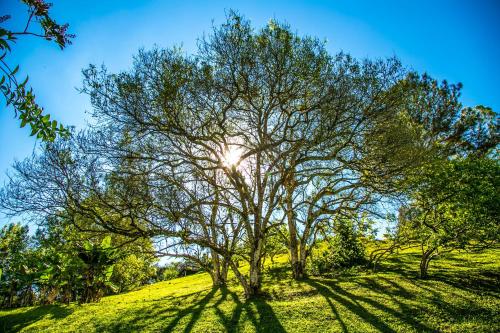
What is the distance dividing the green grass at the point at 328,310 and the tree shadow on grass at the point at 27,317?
0.06 m

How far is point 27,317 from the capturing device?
16.5 meters

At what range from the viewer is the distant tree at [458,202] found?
13.4 m

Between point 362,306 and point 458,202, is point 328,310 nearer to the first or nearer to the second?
point 362,306

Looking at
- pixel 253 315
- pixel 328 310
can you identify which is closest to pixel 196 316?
pixel 253 315

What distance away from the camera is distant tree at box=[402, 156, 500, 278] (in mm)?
13383

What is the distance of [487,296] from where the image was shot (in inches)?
495

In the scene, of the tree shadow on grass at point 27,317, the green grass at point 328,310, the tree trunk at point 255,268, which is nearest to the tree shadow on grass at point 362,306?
the green grass at point 328,310

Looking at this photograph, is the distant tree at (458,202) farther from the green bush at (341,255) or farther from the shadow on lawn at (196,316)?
the shadow on lawn at (196,316)

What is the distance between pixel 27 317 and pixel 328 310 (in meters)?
17.5

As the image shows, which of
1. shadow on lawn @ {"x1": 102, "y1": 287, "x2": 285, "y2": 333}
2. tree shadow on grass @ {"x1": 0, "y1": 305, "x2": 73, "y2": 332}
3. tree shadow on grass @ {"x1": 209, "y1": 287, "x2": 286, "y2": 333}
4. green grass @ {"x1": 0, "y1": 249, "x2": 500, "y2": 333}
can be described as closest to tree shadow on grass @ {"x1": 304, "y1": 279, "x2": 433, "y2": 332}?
green grass @ {"x1": 0, "y1": 249, "x2": 500, "y2": 333}

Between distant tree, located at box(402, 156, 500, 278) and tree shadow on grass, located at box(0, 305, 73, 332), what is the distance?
21.2m

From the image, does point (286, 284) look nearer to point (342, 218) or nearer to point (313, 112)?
point (342, 218)

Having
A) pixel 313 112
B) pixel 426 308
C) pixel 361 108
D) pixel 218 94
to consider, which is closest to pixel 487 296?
pixel 426 308

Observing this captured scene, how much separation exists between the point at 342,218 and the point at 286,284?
5.78 metres
